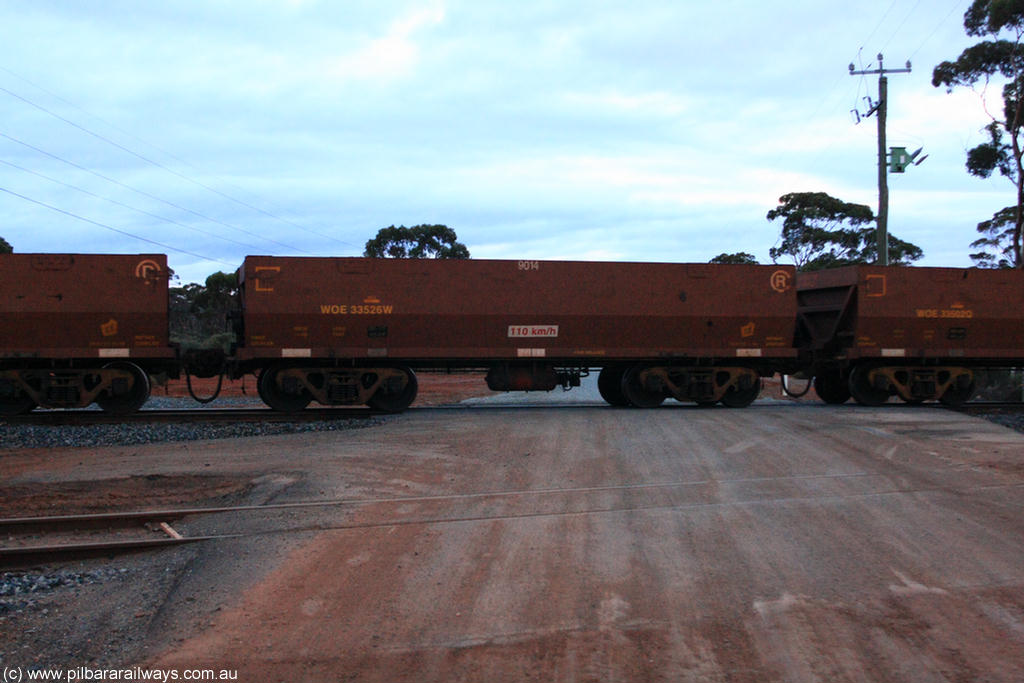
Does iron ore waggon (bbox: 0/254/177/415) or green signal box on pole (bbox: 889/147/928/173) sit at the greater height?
green signal box on pole (bbox: 889/147/928/173)

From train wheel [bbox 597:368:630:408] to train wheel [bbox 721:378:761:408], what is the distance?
84.3 inches

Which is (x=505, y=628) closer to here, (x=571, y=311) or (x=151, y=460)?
(x=151, y=460)

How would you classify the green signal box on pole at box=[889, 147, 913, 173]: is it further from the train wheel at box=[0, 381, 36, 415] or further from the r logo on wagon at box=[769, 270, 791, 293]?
the train wheel at box=[0, 381, 36, 415]

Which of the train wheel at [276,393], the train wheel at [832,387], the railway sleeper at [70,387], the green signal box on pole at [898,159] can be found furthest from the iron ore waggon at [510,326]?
the green signal box on pole at [898,159]

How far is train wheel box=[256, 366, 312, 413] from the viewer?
15.7 meters

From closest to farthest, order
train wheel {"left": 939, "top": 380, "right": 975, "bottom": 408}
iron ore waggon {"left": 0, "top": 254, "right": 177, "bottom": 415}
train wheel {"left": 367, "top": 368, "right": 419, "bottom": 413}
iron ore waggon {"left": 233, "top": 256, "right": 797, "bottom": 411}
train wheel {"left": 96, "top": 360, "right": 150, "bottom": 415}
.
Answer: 1. iron ore waggon {"left": 0, "top": 254, "right": 177, "bottom": 415}
2. train wheel {"left": 96, "top": 360, "right": 150, "bottom": 415}
3. iron ore waggon {"left": 233, "top": 256, "right": 797, "bottom": 411}
4. train wheel {"left": 367, "top": 368, "right": 419, "bottom": 413}
5. train wheel {"left": 939, "top": 380, "right": 975, "bottom": 408}

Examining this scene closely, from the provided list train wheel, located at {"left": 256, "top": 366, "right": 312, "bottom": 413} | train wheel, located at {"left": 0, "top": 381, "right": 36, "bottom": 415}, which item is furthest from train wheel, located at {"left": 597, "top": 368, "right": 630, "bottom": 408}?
train wheel, located at {"left": 0, "top": 381, "right": 36, "bottom": 415}

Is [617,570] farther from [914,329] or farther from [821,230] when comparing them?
[821,230]

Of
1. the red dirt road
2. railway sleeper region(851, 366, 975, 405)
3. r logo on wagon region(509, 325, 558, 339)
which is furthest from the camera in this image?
railway sleeper region(851, 366, 975, 405)

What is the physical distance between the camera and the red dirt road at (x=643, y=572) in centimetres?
434

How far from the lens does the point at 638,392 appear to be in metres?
16.9

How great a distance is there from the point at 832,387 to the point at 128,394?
50.8 feet

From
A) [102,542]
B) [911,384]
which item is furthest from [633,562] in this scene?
[911,384]

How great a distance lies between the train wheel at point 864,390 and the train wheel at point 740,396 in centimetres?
223
